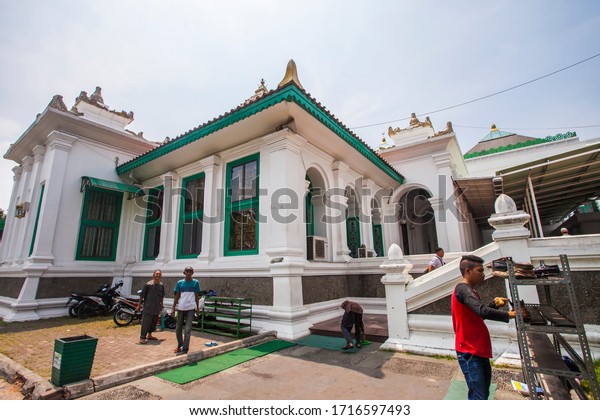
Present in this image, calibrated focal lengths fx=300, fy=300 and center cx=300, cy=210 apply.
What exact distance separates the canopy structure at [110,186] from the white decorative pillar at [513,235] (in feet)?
38.0

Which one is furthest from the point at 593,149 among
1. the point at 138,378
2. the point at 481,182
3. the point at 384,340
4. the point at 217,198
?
the point at 138,378

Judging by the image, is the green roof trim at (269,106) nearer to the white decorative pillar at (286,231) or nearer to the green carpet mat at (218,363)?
the white decorative pillar at (286,231)

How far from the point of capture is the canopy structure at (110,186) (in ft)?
34.2

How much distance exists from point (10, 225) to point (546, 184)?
20.6 meters

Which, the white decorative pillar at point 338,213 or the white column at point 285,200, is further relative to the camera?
the white decorative pillar at point 338,213

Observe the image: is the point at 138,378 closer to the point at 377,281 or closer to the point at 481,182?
the point at 377,281

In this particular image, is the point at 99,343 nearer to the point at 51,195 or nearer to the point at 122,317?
the point at 122,317

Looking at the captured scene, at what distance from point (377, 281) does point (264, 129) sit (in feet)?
18.2

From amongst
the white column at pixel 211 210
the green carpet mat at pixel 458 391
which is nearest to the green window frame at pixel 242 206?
the white column at pixel 211 210

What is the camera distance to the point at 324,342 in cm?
616

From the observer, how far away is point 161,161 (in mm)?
10219

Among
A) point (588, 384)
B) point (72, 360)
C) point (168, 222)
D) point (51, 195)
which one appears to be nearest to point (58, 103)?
point (51, 195)

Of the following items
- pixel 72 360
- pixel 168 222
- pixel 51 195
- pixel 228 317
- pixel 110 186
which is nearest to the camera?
pixel 72 360
